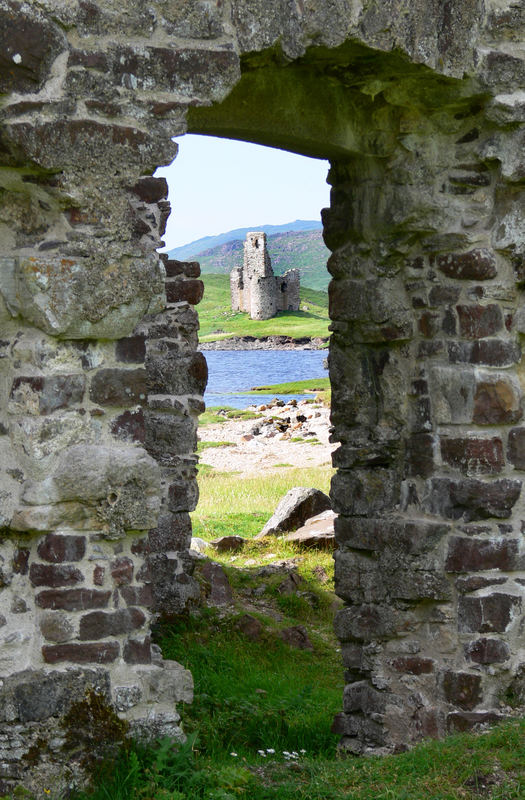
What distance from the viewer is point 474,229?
16.9 ft

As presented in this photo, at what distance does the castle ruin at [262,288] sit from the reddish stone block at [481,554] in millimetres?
46346

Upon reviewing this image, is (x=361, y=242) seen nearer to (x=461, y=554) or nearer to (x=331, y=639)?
(x=461, y=554)

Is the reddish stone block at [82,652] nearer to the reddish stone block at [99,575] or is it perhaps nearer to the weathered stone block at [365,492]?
the reddish stone block at [99,575]

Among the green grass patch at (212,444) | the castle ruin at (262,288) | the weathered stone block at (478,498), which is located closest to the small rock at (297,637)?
the weathered stone block at (478,498)

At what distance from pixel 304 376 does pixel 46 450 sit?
40739 millimetres

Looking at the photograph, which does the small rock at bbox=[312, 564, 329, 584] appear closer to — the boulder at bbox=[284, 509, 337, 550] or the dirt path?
the boulder at bbox=[284, 509, 337, 550]

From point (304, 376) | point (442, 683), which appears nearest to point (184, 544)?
point (442, 683)

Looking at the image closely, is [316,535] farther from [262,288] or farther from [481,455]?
[262,288]

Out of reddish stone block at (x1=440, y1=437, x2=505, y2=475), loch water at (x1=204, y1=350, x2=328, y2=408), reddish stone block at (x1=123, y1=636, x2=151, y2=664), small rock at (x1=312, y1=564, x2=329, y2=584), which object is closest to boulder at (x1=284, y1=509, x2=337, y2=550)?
small rock at (x1=312, y1=564, x2=329, y2=584)

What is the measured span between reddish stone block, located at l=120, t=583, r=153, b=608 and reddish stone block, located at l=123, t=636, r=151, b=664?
0.50 feet

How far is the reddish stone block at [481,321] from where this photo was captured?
16.7 ft

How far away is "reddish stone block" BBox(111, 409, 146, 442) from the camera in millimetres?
4258

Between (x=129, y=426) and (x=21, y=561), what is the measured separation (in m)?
0.69

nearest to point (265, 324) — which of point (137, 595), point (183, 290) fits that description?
point (183, 290)
